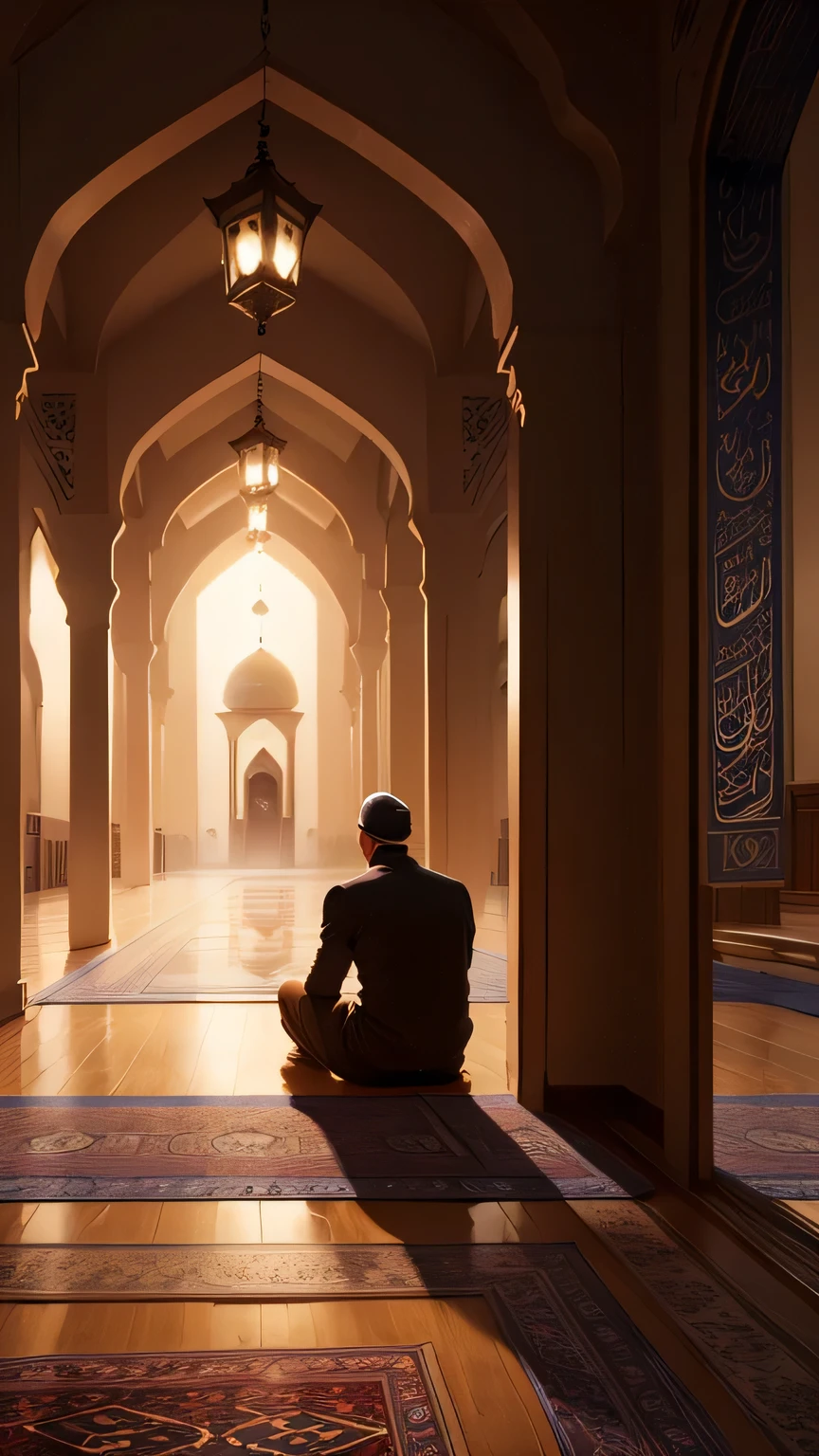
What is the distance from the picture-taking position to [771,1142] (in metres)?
3.38

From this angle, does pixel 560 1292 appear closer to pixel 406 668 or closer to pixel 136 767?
pixel 406 668

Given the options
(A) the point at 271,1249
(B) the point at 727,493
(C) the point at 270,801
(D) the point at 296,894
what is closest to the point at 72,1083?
(A) the point at 271,1249

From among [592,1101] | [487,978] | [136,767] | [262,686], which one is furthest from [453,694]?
[262,686]

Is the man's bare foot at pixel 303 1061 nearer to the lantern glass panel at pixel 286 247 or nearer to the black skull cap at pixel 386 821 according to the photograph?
the black skull cap at pixel 386 821

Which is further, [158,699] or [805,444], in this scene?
[158,699]

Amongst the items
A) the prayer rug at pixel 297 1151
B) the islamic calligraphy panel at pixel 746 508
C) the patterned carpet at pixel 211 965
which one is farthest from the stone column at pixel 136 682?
the islamic calligraphy panel at pixel 746 508

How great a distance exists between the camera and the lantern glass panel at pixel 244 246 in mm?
4680

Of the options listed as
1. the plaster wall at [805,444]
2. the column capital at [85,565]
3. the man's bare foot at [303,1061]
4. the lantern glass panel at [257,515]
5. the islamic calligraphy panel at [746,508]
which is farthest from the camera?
the lantern glass panel at [257,515]

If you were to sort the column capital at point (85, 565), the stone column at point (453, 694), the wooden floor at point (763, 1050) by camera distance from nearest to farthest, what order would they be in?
the wooden floor at point (763, 1050), the column capital at point (85, 565), the stone column at point (453, 694)

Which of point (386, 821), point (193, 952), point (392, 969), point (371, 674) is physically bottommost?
point (193, 952)

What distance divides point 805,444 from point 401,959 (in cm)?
750

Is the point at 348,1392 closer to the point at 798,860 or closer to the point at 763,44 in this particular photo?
the point at 763,44

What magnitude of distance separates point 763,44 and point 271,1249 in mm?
3161

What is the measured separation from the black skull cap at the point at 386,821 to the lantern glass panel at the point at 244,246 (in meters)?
2.34
